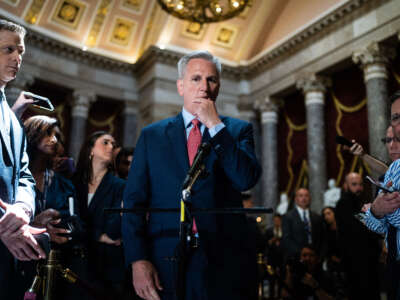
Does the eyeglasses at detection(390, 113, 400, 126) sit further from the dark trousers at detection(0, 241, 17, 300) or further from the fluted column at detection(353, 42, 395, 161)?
the fluted column at detection(353, 42, 395, 161)

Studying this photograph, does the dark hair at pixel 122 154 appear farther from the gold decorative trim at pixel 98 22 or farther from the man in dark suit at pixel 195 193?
the gold decorative trim at pixel 98 22

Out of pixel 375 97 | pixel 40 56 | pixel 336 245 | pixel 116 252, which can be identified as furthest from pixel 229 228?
pixel 40 56

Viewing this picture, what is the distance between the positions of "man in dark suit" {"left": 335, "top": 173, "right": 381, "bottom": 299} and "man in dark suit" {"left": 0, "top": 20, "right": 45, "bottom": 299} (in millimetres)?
4588

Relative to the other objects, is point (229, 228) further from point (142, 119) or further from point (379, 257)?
point (142, 119)

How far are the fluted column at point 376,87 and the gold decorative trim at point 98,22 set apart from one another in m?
8.73

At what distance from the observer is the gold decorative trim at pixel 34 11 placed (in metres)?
Answer: 11.9

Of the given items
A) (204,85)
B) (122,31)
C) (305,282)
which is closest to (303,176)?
(305,282)

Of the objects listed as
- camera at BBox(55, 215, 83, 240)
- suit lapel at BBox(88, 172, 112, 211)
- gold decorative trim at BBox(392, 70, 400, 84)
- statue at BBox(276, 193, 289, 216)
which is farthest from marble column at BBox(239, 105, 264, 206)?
camera at BBox(55, 215, 83, 240)

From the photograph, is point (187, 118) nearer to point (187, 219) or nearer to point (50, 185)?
point (187, 219)

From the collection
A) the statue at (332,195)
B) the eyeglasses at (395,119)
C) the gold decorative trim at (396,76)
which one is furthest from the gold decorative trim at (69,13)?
the eyeglasses at (395,119)

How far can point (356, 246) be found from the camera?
5500mm

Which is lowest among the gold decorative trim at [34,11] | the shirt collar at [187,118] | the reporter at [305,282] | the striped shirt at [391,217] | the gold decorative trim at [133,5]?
the reporter at [305,282]

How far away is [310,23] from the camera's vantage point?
1166 centimetres

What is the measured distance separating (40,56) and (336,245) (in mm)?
10563
